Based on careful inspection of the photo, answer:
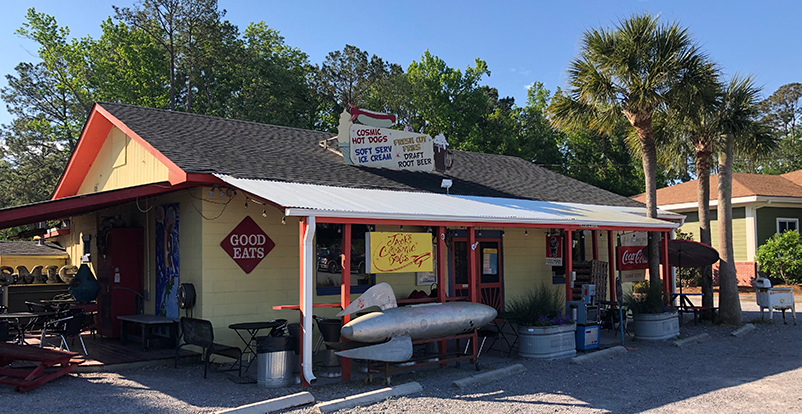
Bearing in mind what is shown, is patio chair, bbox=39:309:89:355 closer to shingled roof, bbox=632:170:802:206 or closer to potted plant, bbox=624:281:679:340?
potted plant, bbox=624:281:679:340

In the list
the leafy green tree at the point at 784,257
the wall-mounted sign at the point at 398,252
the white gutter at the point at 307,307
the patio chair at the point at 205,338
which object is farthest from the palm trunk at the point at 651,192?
the leafy green tree at the point at 784,257

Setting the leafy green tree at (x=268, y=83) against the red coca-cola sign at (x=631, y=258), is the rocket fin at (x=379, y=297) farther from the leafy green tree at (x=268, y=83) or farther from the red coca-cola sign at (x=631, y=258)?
the leafy green tree at (x=268, y=83)

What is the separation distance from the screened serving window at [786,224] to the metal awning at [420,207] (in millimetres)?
13450

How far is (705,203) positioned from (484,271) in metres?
5.69

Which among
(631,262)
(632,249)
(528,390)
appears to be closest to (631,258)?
(631,262)

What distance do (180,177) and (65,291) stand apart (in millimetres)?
7077

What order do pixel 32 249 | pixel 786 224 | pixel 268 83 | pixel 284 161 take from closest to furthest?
pixel 284 161 < pixel 32 249 < pixel 786 224 < pixel 268 83

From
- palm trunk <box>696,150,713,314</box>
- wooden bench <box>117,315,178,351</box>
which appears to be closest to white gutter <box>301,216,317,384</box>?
wooden bench <box>117,315,178,351</box>

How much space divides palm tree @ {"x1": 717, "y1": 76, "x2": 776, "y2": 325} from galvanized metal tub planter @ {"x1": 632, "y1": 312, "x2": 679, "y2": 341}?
2.58 metres

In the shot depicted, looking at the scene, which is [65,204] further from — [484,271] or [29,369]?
[484,271]

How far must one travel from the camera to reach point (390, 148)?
12906 mm

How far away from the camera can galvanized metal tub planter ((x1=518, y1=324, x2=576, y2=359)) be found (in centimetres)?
941

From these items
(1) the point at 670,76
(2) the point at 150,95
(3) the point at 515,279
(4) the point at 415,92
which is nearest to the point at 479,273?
(3) the point at 515,279

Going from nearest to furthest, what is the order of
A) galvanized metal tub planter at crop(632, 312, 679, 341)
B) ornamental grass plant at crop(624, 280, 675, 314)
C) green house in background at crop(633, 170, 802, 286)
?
1. galvanized metal tub planter at crop(632, 312, 679, 341)
2. ornamental grass plant at crop(624, 280, 675, 314)
3. green house in background at crop(633, 170, 802, 286)
